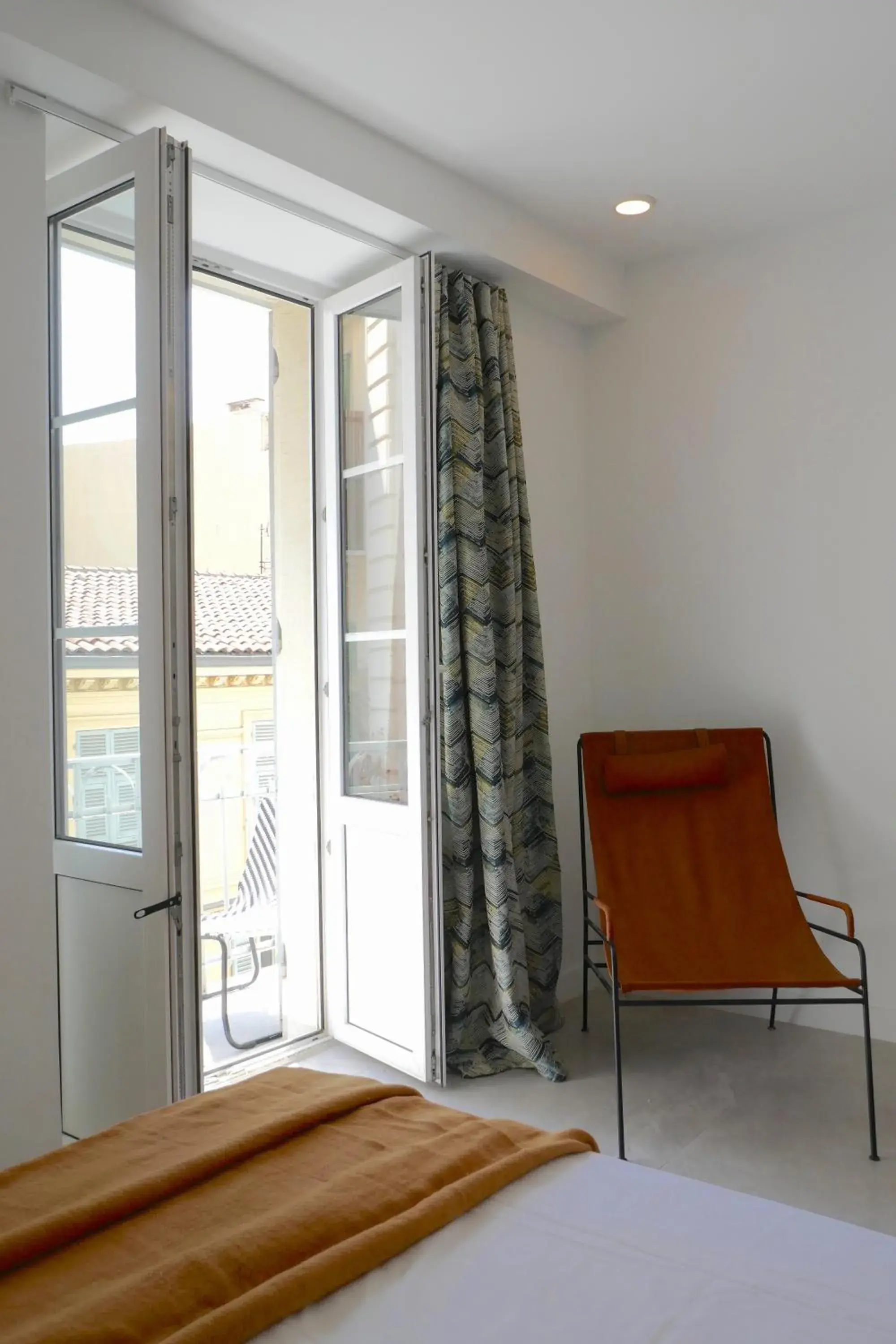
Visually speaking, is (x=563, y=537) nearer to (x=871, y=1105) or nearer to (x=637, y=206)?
(x=637, y=206)

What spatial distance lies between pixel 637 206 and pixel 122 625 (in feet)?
7.22

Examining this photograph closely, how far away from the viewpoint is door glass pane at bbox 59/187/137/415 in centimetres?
230

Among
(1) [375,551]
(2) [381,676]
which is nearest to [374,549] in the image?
(1) [375,551]

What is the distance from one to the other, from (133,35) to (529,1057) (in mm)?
2886

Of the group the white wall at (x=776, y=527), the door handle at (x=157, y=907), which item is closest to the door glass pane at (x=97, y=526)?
the door handle at (x=157, y=907)

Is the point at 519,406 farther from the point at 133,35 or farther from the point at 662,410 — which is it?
the point at 133,35

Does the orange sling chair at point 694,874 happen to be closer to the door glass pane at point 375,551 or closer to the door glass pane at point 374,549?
the door glass pane at point 374,549

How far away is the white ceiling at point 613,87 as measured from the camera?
2324 millimetres

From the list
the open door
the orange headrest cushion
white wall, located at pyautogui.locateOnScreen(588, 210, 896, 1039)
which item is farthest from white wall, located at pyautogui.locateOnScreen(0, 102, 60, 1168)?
white wall, located at pyautogui.locateOnScreen(588, 210, 896, 1039)

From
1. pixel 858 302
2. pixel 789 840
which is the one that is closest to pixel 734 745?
pixel 789 840

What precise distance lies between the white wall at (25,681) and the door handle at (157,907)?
176mm

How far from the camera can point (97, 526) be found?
2.34m

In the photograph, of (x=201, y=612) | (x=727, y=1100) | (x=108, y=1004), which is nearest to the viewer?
(x=108, y=1004)

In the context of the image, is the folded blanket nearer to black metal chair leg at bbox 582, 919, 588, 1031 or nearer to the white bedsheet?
the white bedsheet
